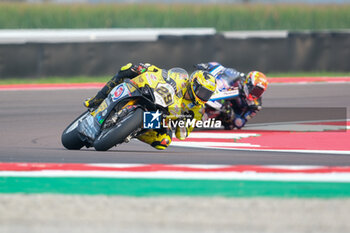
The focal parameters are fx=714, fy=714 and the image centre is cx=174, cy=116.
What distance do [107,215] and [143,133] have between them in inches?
121

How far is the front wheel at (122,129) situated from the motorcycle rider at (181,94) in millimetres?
581

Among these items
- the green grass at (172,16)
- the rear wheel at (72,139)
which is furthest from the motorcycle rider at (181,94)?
the green grass at (172,16)

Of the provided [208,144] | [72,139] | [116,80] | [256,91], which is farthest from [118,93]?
[256,91]

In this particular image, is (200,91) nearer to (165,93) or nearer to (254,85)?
(165,93)

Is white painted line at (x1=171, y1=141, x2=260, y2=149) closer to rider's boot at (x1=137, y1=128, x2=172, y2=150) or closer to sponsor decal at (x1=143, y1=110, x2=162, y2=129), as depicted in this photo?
rider's boot at (x1=137, y1=128, x2=172, y2=150)

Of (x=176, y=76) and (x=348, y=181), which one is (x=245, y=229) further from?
(x=176, y=76)

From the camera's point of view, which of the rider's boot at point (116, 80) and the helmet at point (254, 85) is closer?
the rider's boot at point (116, 80)

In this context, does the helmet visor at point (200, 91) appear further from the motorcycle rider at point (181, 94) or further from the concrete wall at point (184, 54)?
the concrete wall at point (184, 54)

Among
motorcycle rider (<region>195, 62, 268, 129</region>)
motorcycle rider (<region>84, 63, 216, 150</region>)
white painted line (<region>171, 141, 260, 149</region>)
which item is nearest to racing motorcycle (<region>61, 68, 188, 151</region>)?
motorcycle rider (<region>84, 63, 216, 150</region>)

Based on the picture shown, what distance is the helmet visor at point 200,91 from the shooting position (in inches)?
344

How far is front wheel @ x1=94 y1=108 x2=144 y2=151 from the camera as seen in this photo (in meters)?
8.13

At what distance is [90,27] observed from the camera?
97.3 ft

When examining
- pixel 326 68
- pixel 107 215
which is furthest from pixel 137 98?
pixel 326 68

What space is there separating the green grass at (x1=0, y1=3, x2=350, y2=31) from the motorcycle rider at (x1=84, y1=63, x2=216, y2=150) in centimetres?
2064
